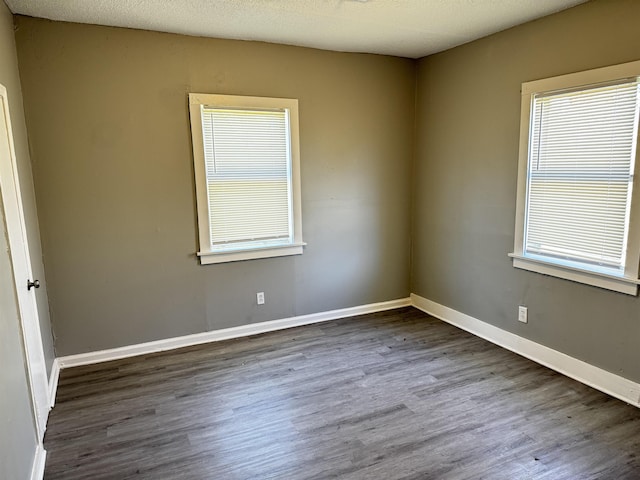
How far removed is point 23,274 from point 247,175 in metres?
1.85

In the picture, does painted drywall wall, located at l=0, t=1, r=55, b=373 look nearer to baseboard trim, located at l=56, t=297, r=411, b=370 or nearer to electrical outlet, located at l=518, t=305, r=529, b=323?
baseboard trim, located at l=56, t=297, r=411, b=370

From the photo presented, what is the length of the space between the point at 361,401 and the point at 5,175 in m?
2.46

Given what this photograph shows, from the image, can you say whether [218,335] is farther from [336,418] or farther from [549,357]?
[549,357]

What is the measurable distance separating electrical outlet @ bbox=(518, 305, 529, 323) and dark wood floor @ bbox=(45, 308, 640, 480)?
1.03ft

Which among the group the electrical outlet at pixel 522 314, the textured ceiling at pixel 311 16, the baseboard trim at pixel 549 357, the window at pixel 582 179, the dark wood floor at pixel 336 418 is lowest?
the dark wood floor at pixel 336 418

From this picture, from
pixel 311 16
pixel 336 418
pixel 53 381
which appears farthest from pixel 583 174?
pixel 53 381

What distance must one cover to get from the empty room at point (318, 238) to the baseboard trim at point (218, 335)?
20 mm

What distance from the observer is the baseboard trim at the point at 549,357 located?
8.98 feet

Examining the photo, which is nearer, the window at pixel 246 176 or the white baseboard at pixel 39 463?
the white baseboard at pixel 39 463

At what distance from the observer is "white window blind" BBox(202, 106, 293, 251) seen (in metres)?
3.56

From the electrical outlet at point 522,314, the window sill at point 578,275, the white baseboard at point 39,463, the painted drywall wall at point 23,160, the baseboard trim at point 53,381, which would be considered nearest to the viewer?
the white baseboard at point 39,463

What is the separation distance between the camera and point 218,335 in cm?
381

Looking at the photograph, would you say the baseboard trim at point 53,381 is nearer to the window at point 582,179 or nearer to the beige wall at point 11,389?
the beige wall at point 11,389

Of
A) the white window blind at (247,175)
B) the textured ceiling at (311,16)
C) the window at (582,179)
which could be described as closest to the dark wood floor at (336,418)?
the window at (582,179)
